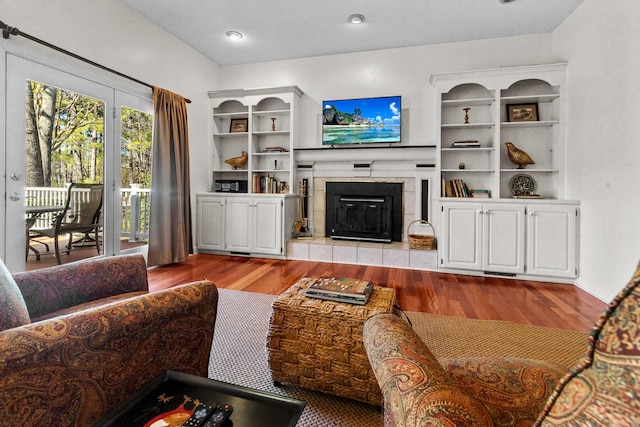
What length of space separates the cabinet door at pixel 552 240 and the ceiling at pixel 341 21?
83.1 inches

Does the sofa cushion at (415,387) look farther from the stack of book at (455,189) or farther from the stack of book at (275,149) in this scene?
the stack of book at (275,149)

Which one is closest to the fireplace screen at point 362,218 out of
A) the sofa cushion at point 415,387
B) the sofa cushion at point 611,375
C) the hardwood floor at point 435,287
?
the hardwood floor at point 435,287

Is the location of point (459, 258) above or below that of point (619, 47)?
below

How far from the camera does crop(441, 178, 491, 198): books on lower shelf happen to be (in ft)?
12.3

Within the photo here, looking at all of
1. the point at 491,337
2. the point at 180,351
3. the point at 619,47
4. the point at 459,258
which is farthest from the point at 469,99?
the point at 180,351

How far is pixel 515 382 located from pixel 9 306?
136 centimetres

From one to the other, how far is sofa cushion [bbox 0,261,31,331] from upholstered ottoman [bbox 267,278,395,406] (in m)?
0.88

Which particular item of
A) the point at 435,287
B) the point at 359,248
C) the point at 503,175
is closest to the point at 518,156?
the point at 503,175

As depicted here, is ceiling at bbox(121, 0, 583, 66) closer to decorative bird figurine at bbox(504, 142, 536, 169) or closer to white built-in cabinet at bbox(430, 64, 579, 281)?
white built-in cabinet at bbox(430, 64, 579, 281)

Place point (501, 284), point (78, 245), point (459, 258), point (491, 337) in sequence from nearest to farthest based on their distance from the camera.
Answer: point (491, 337) < point (78, 245) < point (501, 284) < point (459, 258)

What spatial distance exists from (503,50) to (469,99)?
2.83ft

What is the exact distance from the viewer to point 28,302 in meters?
1.30

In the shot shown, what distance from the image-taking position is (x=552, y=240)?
10.7ft

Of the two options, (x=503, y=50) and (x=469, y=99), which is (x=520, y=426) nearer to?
(x=469, y=99)
